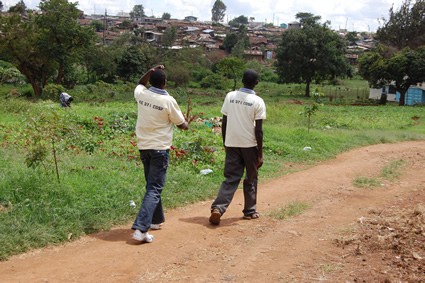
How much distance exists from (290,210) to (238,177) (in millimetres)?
980

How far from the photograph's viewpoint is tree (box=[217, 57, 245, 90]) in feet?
148

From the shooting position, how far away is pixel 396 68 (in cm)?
3506

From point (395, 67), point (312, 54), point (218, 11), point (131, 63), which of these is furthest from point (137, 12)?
point (395, 67)

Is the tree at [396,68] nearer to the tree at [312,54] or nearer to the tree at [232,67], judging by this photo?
the tree at [312,54]

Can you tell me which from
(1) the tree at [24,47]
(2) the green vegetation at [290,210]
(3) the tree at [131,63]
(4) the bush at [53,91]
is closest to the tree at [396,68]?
(3) the tree at [131,63]

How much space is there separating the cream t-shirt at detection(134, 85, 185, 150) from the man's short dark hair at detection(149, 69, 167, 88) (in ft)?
0.18

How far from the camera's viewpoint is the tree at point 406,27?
48219 mm

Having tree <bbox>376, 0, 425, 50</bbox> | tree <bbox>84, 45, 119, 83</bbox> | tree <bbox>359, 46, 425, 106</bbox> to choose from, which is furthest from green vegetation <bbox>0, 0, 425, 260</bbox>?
tree <bbox>376, 0, 425, 50</bbox>

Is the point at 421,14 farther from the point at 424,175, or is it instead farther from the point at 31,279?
the point at 31,279

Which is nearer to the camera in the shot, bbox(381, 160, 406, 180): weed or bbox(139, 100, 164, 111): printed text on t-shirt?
bbox(139, 100, 164, 111): printed text on t-shirt

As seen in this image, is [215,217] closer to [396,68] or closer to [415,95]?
[396,68]

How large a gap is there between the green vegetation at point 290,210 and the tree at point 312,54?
3609cm

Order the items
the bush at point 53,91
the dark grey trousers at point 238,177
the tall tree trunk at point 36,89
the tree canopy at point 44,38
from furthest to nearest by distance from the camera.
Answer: the tall tree trunk at point 36,89 → the tree canopy at point 44,38 → the bush at point 53,91 → the dark grey trousers at point 238,177

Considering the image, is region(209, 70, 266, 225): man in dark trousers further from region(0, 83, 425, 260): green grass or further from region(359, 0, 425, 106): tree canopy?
region(359, 0, 425, 106): tree canopy
